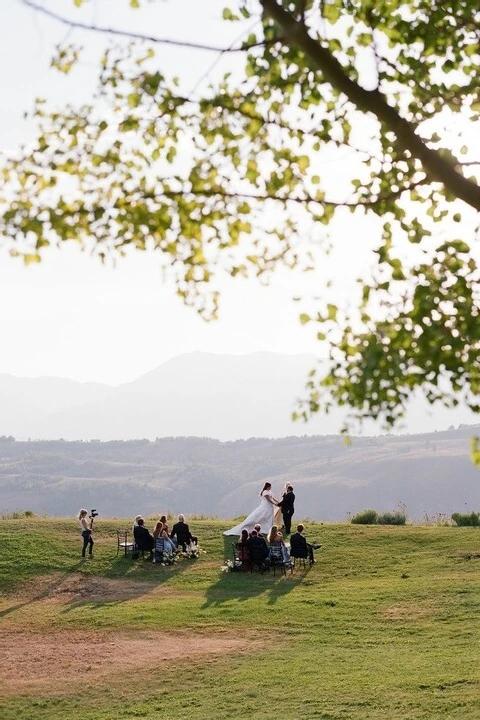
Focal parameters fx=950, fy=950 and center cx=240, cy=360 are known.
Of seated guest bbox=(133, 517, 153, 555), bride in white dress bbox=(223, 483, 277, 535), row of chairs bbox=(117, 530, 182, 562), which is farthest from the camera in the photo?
bride in white dress bbox=(223, 483, 277, 535)

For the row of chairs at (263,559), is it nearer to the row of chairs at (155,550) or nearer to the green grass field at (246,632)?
the green grass field at (246,632)

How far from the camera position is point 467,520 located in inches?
1454

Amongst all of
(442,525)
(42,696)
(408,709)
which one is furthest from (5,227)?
(442,525)

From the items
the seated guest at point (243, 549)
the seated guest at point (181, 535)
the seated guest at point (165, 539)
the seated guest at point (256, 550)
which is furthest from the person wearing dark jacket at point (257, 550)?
the seated guest at point (181, 535)

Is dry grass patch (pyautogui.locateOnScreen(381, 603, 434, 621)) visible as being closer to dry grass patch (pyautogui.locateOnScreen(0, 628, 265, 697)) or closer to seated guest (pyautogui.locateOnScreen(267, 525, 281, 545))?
dry grass patch (pyautogui.locateOnScreen(0, 628, 265, 697))

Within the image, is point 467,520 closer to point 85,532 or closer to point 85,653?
point 85,532

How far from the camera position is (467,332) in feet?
26.8

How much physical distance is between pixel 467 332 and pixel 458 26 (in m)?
3.41

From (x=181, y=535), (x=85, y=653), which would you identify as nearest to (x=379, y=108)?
(x=85, y=653)

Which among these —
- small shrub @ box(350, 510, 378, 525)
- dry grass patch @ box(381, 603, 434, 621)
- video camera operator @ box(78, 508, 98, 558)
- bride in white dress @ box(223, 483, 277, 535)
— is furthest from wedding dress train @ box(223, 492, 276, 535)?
dry grass patch @ box(381, 603, 434, 621)

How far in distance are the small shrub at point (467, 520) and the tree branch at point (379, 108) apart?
29997 millimetres

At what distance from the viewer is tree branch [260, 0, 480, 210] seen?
8055 mm

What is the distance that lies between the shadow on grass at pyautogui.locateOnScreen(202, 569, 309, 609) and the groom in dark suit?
186 inches

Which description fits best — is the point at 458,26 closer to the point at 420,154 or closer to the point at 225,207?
the point at 420,154
